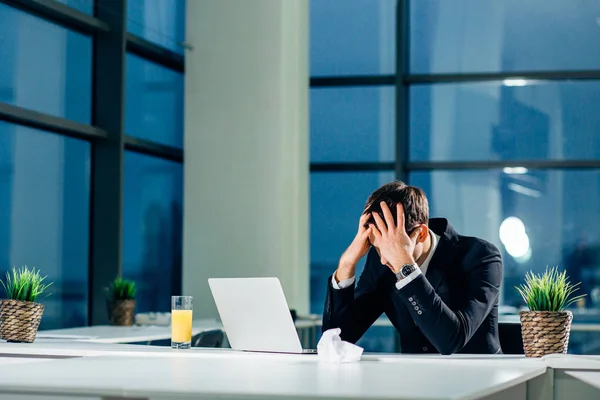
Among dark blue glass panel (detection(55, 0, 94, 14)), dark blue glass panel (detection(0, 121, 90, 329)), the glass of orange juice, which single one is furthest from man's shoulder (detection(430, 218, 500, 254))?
dark blue glass panel (detection(55, 0, 94, 14))

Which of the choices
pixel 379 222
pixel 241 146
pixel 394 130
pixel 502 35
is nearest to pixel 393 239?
pixel 379 222

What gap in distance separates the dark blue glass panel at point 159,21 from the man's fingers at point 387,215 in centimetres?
330

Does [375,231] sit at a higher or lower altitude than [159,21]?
lower

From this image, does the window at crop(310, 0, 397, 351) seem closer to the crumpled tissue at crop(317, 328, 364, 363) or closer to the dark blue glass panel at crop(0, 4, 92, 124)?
the dark blue glass panel at crop(0, 4, 92, 124)

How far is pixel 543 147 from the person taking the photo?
6.14m

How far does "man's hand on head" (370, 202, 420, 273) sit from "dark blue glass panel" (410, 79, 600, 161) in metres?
3.70

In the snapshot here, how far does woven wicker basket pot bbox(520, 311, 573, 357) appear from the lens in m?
2.47

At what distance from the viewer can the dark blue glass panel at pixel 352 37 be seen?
6.41 meters

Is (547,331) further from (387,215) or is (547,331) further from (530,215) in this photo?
(530,215)

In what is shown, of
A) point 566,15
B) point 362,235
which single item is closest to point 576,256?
point 566,15

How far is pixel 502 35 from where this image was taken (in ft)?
20.4

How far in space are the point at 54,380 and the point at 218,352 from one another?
0.77m

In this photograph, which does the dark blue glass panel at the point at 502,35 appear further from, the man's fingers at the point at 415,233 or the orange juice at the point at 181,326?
the orange juice at the point at 181,326

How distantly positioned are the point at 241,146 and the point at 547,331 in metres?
3.57
